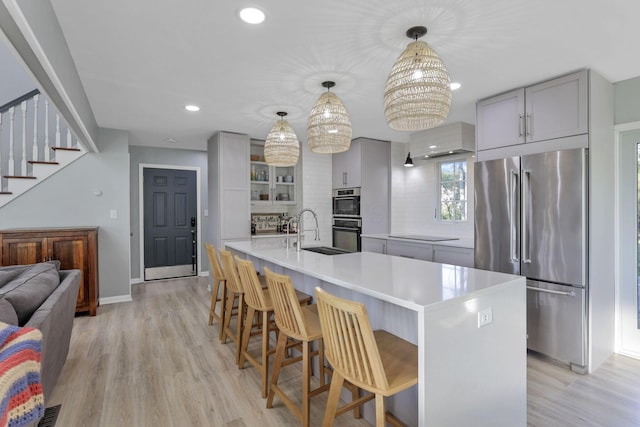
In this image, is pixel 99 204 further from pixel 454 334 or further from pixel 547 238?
pixel 547 238

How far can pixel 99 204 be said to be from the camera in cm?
445

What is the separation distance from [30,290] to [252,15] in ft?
7.16

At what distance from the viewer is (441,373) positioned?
1439 mm

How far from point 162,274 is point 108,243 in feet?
5.28

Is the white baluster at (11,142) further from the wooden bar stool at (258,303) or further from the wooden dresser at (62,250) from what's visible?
the wooden bar stool at (258,303)

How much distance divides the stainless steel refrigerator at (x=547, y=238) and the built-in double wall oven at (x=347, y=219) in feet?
7.66

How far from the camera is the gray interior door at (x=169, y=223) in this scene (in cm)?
581

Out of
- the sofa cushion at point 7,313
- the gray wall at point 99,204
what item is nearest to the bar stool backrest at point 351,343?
the sofa cushion at point 7,313

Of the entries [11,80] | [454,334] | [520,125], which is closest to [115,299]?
[11,80]

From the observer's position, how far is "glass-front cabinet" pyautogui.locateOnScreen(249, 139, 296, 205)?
5344mm

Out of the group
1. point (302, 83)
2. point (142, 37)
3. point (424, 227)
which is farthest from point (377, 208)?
point (142, 37)

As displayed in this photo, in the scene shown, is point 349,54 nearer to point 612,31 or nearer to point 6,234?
point 612,31

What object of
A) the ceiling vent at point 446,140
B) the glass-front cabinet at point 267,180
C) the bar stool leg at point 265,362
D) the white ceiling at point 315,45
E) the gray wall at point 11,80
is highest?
the gray wall at point 11,80

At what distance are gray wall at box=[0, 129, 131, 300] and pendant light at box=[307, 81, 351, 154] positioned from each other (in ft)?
11.0
